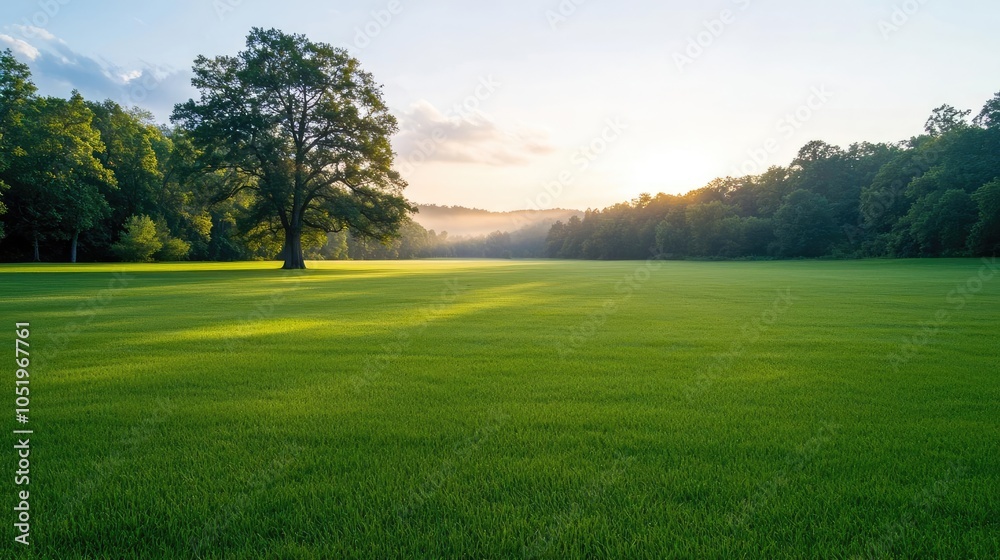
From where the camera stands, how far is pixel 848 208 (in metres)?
87.9

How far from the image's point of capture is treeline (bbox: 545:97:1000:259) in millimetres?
58969

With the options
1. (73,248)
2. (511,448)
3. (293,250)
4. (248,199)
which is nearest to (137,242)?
(73,248)

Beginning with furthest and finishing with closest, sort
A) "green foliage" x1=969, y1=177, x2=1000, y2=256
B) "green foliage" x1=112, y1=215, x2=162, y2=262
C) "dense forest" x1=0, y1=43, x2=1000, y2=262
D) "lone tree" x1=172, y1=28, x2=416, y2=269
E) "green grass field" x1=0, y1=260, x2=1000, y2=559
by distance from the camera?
"green foliage" x1=112, y1=215, x2=162, y2=262 → "green foliage" x1=969, y1=177, x2=1000, y2=256 → "dense forest" x1=0, y1=43, x2=1000, y2=262 → "lone tree" x1=172, y1=28, x2=416, y2=269 → "green grass field" x1=0, y1=260, x2=1000, y2=559

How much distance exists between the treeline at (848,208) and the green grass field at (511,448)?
6643cm

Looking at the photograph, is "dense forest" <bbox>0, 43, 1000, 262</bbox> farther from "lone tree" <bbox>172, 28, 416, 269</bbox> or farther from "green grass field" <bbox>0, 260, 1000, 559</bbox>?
"green grass field" <bbox>0, 260, 1000, 559</bbox>

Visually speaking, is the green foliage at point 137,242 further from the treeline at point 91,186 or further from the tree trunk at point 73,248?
the tree trunk at point 73,248

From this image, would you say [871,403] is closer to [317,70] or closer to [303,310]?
[303,310]

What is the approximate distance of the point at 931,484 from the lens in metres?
3.77

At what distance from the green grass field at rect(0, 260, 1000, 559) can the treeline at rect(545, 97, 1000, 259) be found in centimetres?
6643

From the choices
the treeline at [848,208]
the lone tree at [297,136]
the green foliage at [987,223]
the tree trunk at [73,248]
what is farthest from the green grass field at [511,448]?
the treeline at [848,208]

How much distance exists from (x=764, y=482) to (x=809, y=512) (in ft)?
1.32

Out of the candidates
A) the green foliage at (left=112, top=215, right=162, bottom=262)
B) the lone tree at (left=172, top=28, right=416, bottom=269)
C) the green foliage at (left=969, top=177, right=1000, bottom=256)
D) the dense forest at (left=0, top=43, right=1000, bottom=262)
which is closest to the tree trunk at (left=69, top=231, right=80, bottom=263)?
the dense forest at (left=0, top=43, right=1000, bottom=262)

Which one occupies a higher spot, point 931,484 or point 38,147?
point 38,147

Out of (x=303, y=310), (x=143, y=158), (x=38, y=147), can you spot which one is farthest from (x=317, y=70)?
(x=143, y=158)
